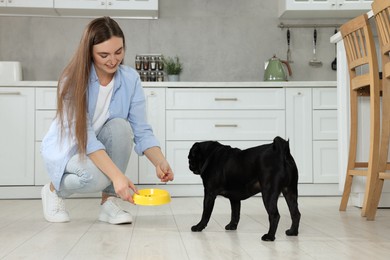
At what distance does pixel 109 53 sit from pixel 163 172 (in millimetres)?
503

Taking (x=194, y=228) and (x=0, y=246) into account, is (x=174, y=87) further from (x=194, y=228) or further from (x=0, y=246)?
(x=0, y=246)

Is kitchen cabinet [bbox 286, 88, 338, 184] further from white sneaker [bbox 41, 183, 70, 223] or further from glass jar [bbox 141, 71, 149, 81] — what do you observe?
white sneaker [bbox 41, 183, 70, 223]

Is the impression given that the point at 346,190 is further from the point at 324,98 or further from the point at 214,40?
the point at 214,40

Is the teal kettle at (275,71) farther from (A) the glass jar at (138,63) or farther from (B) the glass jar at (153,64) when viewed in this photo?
(A) the glass jar at (138,63)

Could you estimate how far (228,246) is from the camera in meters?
1.84

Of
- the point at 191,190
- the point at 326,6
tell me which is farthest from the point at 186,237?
the point at 326,6

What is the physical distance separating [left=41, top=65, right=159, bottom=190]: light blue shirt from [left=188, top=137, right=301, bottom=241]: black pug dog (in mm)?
310

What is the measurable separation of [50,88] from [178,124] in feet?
3.25

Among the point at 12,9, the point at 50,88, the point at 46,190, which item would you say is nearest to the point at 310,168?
the point at 50,88

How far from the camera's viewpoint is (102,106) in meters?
2.46

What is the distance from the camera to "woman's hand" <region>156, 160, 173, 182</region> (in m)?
2.14

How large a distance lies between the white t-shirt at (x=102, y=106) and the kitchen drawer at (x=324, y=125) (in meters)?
2.22

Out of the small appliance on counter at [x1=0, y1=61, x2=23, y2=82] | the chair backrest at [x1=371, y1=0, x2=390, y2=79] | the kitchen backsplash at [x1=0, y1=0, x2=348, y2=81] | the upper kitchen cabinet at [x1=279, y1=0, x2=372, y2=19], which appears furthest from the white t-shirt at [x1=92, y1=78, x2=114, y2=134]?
the upper kitchen cabinet at [x1=279, y1=0, x2=372, y2=19]

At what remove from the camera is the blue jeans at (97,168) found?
2.36m
